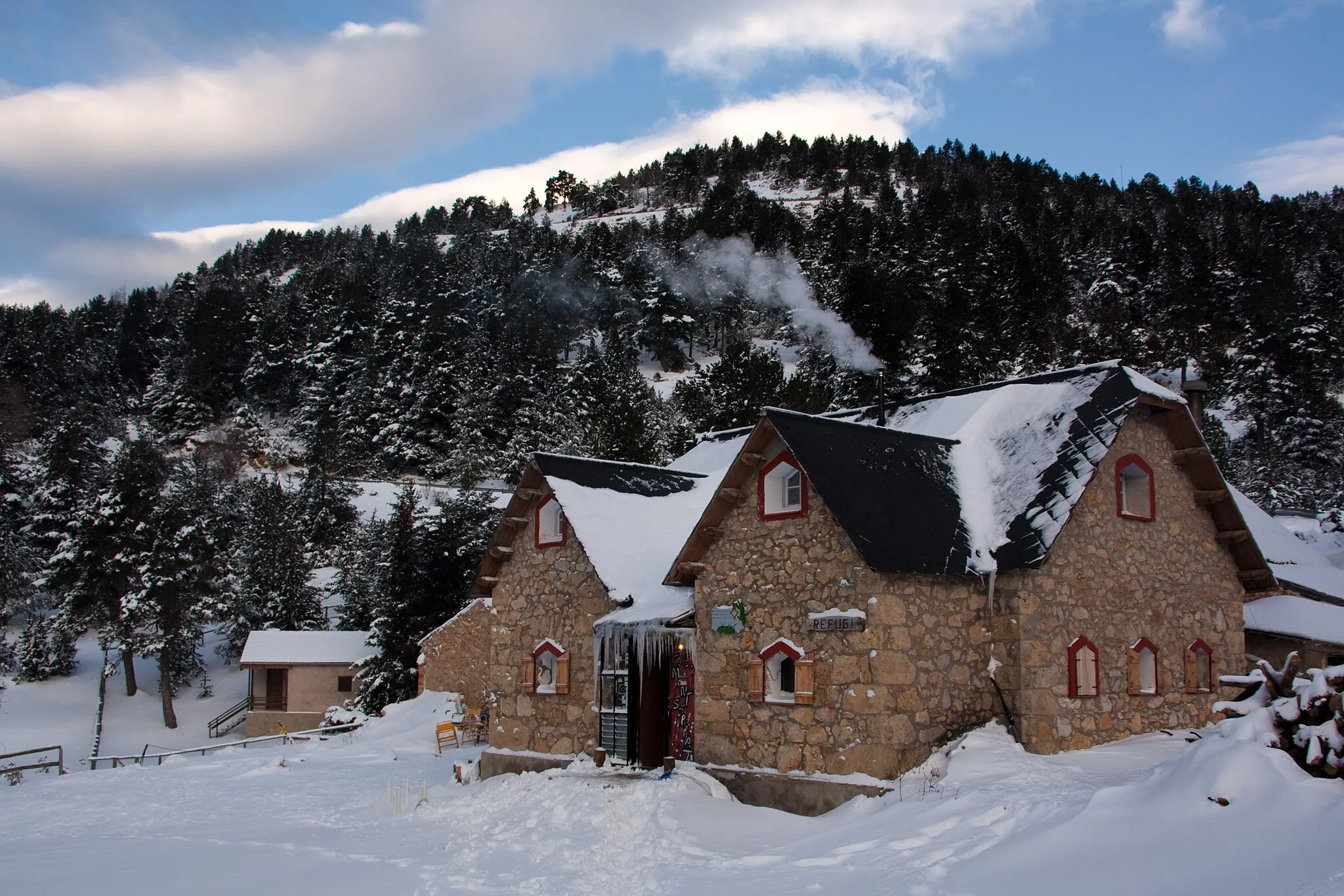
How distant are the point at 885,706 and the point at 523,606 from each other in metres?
8.24

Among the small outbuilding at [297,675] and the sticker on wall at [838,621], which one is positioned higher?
the sticker on wall at [838,621]

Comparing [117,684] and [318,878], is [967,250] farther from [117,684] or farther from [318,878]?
[318,878]

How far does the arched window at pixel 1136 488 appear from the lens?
16078mm

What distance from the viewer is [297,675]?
3919 cm

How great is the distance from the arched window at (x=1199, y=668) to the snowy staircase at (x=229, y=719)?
33480 millimetres

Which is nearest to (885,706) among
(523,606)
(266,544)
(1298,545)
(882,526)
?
(882,526)

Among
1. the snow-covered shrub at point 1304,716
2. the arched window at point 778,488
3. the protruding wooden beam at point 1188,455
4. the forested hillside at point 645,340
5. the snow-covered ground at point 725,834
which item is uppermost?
the forested hillside at point 645,340

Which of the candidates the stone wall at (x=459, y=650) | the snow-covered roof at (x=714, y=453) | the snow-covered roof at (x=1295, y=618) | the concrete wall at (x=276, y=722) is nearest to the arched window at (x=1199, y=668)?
the snow-covered roof at (x=1295, y=618)

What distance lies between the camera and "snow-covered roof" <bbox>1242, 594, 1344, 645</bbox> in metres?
17.5

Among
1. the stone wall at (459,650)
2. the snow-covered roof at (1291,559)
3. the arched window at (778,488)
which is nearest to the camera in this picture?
the arched window at (778,488)

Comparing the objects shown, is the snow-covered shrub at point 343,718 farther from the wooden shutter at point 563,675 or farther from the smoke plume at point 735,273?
the smoke plume at point 735,273

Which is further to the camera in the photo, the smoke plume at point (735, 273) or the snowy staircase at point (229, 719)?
the smoke plume at point (735, 273)

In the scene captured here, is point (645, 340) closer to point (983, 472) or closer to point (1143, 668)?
point (983, 472)

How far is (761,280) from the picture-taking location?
320 ft
